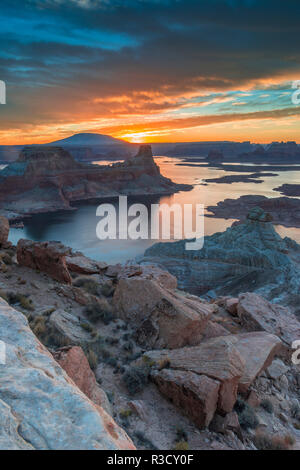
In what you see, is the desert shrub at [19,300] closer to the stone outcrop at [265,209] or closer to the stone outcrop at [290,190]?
the stone outcrop at [265,209]

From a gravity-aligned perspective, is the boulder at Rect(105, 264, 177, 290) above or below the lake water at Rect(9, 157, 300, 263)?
above

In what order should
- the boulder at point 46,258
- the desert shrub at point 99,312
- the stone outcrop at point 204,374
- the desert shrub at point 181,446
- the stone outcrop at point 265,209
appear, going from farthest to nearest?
the stone outcrop at point 265,209 → the boulder at point 46,258 → the desert shrub at point 99,312 → the stone outcrop at point 204,374 → the desert shrub at point 181,446

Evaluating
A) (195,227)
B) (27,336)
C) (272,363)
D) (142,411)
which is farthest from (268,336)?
(195,227)

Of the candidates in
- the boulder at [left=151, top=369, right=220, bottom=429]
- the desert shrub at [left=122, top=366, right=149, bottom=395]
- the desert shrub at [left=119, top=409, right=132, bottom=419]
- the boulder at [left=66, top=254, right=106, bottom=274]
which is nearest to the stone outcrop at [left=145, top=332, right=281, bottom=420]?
the boulder at [left=151, top=369, right=220, bottom=429]

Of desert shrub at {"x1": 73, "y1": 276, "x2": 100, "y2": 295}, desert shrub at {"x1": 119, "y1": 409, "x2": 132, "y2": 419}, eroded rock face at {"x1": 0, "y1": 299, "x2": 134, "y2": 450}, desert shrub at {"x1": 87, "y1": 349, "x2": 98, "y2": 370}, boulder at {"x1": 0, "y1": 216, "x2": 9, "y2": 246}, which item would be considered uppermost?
boulder at {"x1": 0, "y1": 216, "x2": 9, "y2": 246}

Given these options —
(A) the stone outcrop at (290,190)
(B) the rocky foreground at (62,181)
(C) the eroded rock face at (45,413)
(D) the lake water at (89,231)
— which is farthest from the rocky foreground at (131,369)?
(A) the stone outcrop at (290,190)

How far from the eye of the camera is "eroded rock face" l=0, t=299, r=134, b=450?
8.62ft

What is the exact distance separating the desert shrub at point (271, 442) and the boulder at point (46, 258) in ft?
28.8

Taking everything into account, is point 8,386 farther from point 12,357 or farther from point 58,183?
point 58,183

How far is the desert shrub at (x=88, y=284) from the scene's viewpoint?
12141 millimetres

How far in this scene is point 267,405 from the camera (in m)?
7.34

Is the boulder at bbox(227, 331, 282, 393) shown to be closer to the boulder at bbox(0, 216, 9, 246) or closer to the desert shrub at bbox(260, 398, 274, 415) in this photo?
the desert shrub at bbox(260, 398, 274, 415)

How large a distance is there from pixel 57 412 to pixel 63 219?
66.4m

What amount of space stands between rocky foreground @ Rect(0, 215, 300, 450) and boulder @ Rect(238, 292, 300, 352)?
0.06m
